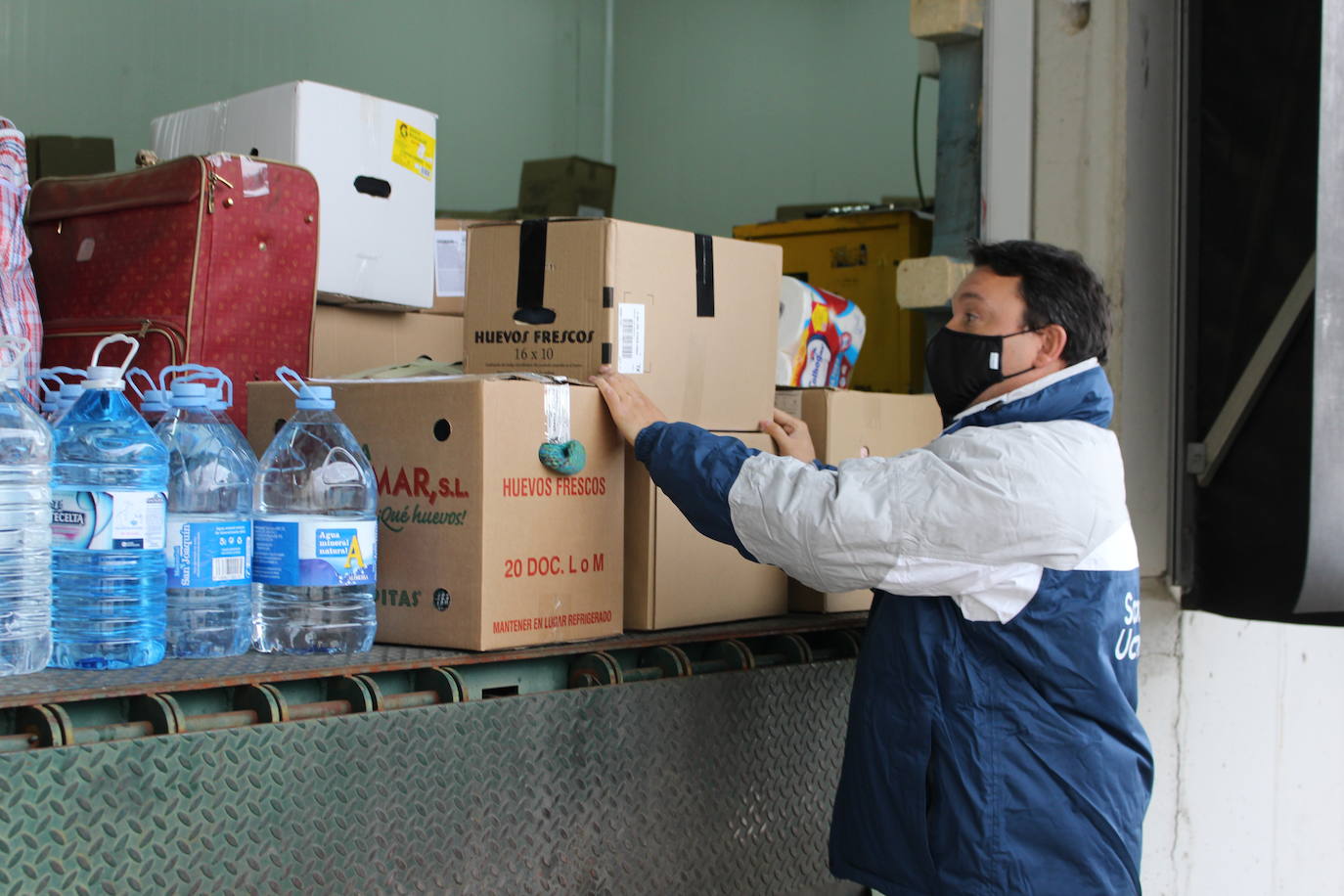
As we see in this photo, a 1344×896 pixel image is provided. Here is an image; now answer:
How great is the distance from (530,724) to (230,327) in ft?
3.48

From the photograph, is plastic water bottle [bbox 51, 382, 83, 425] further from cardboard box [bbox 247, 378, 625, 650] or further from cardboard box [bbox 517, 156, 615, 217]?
cardboard box [bbox 517, 156, 615, 217]

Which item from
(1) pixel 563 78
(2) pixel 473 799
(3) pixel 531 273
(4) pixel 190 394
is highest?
(1) pixel 563 78

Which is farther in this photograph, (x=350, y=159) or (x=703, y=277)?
(x=350, y=159)

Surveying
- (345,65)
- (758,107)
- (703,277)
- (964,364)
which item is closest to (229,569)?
(703,277)

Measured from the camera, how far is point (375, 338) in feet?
10.8

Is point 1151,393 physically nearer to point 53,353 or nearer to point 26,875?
point 53,353

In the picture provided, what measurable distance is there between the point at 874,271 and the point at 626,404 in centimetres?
215

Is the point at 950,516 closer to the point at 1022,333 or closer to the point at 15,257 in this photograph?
the point at 1022,333

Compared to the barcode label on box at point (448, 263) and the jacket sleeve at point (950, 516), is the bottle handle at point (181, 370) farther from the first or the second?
the barcode label on box at point (448, 263)

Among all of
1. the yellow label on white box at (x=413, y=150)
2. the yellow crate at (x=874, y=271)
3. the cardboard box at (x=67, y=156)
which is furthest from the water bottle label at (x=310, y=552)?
the cardboard box at (x=67, y=156)

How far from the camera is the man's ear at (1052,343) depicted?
235cm

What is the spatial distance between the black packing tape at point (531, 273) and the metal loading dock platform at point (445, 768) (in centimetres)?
62

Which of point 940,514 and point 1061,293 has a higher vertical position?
point 1061,293

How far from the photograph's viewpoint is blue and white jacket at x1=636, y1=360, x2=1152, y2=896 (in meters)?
2.11
